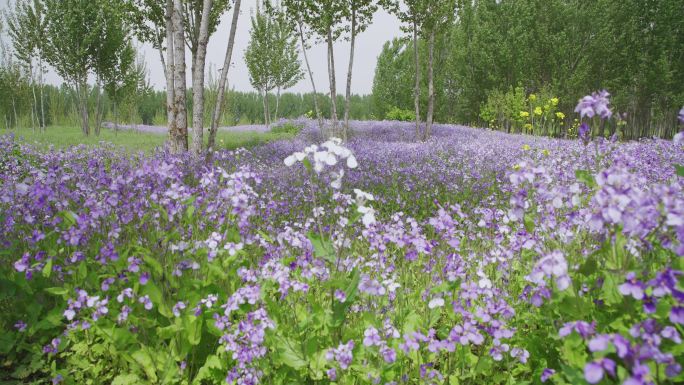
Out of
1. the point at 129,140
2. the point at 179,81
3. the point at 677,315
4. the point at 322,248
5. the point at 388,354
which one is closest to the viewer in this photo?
the point at 677,315

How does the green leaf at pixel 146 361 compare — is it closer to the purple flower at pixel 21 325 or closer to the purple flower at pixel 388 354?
the purple flower at pixel 21 325

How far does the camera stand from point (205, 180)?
3.09 metres

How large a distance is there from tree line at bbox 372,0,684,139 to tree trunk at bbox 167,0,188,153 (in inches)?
730

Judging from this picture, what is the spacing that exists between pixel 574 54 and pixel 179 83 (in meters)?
28.7

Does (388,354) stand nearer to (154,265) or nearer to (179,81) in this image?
(154,265)

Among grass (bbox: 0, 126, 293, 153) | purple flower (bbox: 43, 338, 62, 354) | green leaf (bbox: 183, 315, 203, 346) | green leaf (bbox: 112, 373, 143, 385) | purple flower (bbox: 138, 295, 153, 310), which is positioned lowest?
green leaf (bbox: 112, 373, 143, 385)

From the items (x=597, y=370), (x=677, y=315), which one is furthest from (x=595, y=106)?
(x=597, y=370)

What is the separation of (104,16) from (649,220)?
79.1 ft

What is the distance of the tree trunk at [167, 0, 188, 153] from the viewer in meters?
8.79

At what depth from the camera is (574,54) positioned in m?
28.9

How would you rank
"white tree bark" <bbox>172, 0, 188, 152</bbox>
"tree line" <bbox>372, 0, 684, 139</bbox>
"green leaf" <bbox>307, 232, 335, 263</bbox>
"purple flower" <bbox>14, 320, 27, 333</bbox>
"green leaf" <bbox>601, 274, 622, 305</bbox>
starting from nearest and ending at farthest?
"green leaf" <bbox>601, 274, 622, 305</bbox>
"green leaf" <bbox>307, 232, 335, 263</bbox>
"purple flower" <bbox>14, 320, 27, 333</bbox>
"white tree bark" <bbox>172, 0, 188, 152</bbox>
"tree line" <bbox>372, 0, 684, 139</bbox>

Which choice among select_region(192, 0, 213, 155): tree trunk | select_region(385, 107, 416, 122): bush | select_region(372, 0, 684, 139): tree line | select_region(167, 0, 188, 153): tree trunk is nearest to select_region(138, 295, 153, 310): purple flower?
select_region(192, 0, 213, 155): tree trunk

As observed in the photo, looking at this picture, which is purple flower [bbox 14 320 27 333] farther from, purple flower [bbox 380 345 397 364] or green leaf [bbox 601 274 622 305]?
green leaf [bbox 601 274 622 305]

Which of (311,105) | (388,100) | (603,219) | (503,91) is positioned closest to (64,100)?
(311,105)
